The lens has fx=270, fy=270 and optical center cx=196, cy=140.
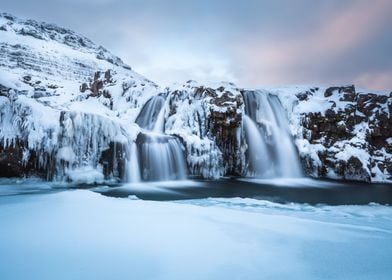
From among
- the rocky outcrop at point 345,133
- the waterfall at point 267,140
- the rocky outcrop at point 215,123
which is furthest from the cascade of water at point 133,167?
the rocky outcrop at point 345,133

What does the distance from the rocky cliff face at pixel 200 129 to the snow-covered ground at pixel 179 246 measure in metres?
5.73

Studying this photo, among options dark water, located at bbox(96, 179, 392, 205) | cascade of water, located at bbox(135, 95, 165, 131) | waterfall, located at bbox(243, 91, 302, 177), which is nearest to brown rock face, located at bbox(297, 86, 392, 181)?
waterfall, located at bbox(243, 91, 302, 177)

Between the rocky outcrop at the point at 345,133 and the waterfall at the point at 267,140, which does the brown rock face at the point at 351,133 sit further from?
the waterfall at the point at 267,140

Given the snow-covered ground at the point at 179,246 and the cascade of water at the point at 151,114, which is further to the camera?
the cascade of water at the point at 151,114

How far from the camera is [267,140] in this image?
1519 cm

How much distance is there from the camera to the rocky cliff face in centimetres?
954

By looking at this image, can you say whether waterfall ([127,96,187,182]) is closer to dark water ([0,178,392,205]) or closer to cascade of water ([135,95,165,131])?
dark water ([0,178,392,205])

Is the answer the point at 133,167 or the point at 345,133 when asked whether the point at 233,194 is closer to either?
the point at 133,167

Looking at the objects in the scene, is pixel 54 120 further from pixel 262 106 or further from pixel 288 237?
pixel 262 106

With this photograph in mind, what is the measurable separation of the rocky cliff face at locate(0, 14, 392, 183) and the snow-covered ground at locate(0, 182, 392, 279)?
5.73 metres

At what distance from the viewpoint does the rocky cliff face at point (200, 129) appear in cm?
954

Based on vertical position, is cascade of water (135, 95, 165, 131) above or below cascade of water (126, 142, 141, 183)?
above

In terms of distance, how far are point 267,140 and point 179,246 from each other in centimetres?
1305

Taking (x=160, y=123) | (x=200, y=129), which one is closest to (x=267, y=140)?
(x=200, y=129)
